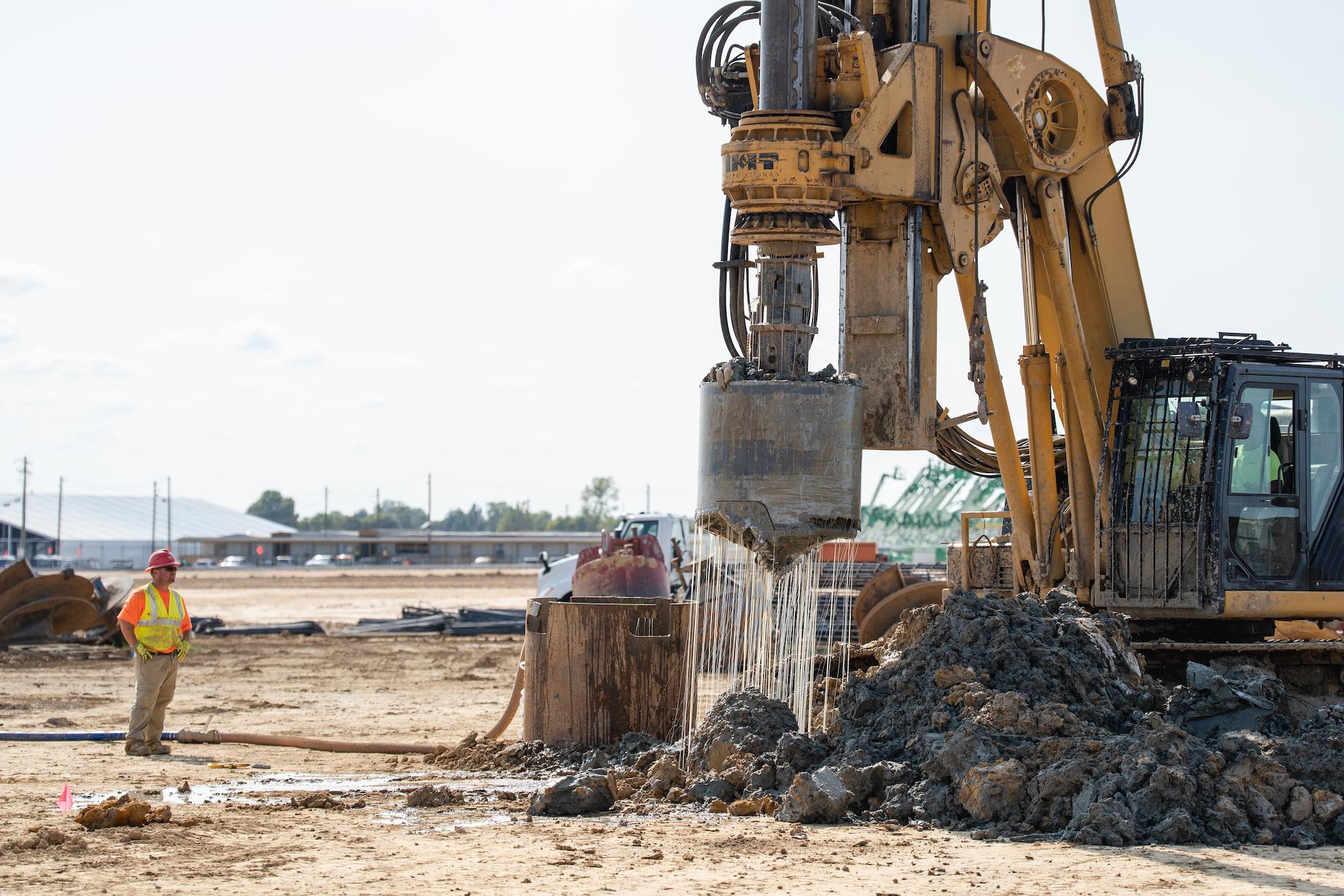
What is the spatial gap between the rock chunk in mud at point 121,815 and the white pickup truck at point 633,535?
1592 centimetres

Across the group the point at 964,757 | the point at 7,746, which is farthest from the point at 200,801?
the point at 964,757

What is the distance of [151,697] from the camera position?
11852mm

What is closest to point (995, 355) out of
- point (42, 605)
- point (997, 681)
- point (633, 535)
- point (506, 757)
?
point (997, 681)

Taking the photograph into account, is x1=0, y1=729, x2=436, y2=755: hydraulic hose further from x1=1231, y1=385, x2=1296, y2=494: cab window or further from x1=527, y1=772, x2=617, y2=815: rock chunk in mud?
x1=1231, y1=385, x2=1296, y2=494: cab window

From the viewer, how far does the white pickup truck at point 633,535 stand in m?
24.9

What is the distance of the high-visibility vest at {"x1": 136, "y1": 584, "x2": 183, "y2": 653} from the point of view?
40.5ft

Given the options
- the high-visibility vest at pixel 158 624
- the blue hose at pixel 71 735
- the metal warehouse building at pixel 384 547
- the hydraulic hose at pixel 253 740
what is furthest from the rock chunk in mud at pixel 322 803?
the metal warehouse building at pixel 384 547

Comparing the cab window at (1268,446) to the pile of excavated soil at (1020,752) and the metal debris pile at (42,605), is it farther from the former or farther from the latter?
the metal debris pile at (42,605)

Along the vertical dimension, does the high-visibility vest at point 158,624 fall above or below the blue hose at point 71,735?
above

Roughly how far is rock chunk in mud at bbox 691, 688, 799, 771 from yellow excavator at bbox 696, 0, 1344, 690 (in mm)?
1546

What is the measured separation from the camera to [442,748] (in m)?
11.3

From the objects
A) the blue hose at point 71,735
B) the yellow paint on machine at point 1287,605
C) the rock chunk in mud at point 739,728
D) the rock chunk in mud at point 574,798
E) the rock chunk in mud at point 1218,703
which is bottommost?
the blue hose at point 71,735

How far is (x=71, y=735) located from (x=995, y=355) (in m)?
7.54

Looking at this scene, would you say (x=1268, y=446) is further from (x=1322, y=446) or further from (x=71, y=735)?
(x=71, y=735)
